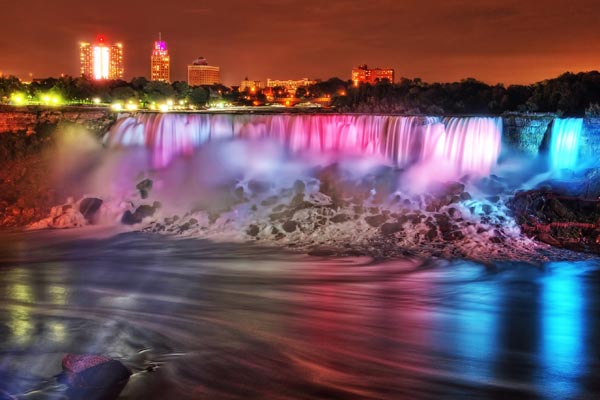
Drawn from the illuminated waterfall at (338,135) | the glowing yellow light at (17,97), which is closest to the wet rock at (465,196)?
the illuminated waterfall at (338,135)

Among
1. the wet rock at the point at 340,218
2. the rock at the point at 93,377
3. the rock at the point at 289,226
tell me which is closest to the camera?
the rock at the point at 93,377

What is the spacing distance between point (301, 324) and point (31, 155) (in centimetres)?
2194

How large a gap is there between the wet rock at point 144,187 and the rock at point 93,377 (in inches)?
700

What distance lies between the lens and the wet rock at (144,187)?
88.1 feet

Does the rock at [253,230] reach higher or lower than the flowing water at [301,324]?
higher

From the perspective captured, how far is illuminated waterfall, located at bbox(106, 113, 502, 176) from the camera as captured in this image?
26.6 meters

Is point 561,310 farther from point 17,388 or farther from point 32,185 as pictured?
point 32,185

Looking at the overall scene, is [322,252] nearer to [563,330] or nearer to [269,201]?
[269,201]

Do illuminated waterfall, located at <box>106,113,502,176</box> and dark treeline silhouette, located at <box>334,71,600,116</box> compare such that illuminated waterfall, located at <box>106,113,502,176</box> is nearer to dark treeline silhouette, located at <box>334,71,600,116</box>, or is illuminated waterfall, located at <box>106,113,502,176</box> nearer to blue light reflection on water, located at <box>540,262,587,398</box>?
dark treeline silhouette, located at <box>334,71,600,116</box>

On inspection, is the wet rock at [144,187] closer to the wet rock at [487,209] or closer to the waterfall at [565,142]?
the wet rock at [487,209]

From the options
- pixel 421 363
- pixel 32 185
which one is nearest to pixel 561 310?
pixel 421 363

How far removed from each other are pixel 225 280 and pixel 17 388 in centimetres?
713

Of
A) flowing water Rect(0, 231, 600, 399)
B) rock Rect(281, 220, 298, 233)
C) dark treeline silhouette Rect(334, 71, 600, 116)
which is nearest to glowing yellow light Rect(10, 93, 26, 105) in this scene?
dark treeline silhouette Rect(334, 71, 600, 116)

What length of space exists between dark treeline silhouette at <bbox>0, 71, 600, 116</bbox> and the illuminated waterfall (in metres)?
4.83
